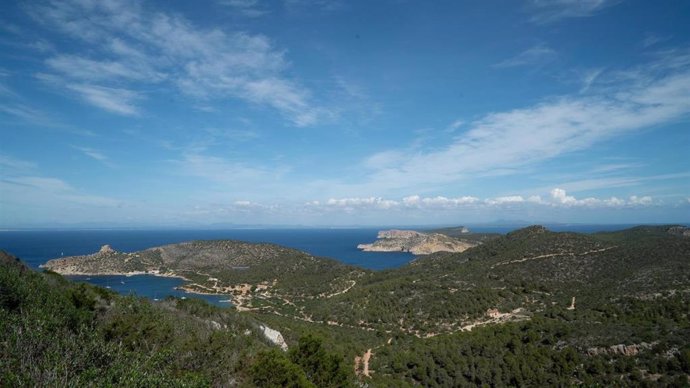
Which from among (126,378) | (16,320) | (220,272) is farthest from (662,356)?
(220,272)

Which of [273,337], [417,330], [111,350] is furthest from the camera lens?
[417,330]

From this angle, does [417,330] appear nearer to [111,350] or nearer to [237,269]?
[111,350]

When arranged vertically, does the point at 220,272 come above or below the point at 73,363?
below

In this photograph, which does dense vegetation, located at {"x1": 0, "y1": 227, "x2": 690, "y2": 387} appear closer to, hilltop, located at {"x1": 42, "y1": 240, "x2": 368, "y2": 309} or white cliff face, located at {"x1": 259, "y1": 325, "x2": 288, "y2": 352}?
white cliff face, located at {"x1": 259, "y1": 325, "x2": 288, "y2": 352}

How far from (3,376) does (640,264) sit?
6039 centimetres

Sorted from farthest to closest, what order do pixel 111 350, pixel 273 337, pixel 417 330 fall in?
pixel 417 330, pixel 273 337, pixel 111 350

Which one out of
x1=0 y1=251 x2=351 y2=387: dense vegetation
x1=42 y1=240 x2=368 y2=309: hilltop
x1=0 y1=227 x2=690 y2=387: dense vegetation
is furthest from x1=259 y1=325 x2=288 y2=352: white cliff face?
x1=42 y1=240 x2=368 y2=309: hilltop

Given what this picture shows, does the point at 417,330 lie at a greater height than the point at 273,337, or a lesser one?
lesser

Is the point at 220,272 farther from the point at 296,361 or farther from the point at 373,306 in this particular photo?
the point at 296,361

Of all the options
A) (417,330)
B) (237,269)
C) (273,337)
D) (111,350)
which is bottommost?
(237,269)

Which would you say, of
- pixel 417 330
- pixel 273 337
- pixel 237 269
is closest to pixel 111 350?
pixel 273 337

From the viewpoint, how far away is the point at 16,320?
12852mm

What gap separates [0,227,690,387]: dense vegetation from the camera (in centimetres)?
1254

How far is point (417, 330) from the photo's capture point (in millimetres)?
42594
